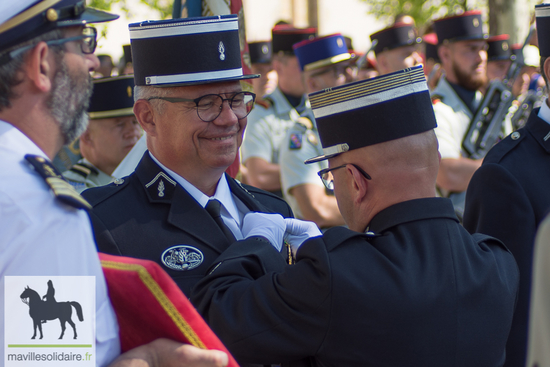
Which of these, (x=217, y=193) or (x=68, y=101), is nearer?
(x=68, y=101)

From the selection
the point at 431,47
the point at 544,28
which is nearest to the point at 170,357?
the point at 544,28

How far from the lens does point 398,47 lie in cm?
647

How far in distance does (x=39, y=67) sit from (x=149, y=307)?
0.58 metres

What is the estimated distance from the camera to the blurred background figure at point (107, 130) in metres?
4.15

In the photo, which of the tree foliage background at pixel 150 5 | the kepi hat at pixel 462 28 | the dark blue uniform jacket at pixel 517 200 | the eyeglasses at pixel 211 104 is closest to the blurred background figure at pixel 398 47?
the kepi hat at pixel 462 28

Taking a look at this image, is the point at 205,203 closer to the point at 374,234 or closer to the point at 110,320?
the point at 374,234

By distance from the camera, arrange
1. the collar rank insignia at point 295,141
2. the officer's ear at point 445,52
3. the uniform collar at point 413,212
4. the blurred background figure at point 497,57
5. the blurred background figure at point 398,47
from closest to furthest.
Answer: the uniform collar at point 413,212 → the collar rank insignia at point 295,141 → the officer's ear at point 445,52 → the blurred background figure at point 398,47 → the blurred background figure at point 497,57

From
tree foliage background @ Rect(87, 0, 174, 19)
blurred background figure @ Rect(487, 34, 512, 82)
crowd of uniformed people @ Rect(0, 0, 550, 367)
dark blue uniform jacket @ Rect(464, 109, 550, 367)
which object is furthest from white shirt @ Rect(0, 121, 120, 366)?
tree foliage background @ Rect(87, 0, 174, 19)

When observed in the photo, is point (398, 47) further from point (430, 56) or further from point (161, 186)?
point (161, 186)

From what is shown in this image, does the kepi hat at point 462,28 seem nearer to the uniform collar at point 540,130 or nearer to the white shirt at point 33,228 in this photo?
the uniform collar at point 540,130

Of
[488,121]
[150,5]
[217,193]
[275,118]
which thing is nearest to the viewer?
[217,193]

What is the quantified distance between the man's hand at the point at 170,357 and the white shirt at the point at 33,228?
0.09 m

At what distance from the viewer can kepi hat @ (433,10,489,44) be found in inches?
230

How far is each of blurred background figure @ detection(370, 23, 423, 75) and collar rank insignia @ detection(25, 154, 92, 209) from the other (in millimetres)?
5387
